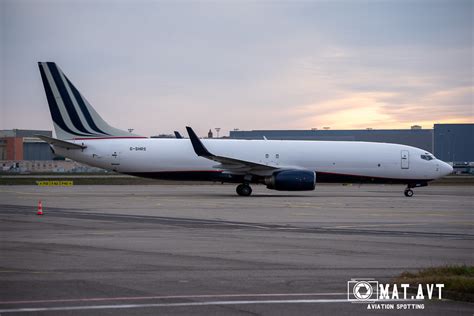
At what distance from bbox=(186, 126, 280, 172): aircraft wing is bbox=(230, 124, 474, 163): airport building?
215 ft

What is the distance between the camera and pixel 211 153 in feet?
147

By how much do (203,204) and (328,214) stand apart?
8.22m

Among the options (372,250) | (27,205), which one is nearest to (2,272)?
(372,250)

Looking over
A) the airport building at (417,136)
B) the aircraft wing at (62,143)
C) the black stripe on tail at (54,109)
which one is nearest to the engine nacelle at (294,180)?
the aircraft wing at (62,143)

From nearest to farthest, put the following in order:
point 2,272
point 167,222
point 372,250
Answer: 1. point 2,272
2. point 372,250
3. point 167,222

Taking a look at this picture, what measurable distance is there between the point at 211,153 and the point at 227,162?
80.8 inches

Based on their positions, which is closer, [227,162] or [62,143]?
[227,162]

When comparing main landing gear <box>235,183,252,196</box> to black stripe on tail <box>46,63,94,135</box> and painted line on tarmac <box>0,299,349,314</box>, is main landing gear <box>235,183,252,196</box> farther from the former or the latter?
painted line on tarmac <box>0,299,349,314</box>

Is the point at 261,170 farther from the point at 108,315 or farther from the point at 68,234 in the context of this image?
the point at 108,315

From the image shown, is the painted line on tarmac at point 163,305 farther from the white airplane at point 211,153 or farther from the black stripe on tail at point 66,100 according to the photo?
the black stripe on tail at point 66,100

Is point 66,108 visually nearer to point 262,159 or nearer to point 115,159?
point 115,159

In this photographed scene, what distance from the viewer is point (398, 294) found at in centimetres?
1070

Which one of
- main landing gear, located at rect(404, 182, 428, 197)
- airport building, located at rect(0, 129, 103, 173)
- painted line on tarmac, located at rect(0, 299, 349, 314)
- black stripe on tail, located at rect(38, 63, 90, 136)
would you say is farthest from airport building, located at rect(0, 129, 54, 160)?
painted line on tarmac, located at rect(0, 299, 349, 314)

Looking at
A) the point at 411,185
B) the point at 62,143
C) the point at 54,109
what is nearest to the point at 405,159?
the point at 411,185
